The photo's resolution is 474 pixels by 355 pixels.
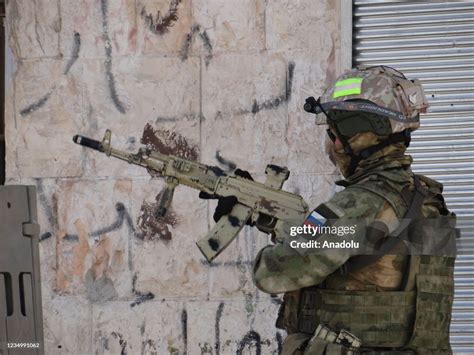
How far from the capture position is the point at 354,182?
4.03m

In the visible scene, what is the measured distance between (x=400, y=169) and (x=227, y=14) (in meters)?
2.68

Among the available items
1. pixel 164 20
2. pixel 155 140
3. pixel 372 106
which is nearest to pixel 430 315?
pixel 372 106

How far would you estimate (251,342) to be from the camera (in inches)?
251

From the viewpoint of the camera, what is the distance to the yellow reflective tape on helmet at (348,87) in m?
4.12

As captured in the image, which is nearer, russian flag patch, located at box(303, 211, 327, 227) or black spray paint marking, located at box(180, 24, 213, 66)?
russian flag patch, located at box(303, 211, 327, 227)

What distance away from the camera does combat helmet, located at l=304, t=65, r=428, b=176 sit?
4062 millimetres

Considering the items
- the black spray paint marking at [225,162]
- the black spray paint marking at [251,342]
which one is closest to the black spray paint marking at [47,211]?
the black spray paint marking at [225,162]

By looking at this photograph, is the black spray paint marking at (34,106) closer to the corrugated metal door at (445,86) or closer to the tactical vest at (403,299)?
the corrugated metal door at (445,86)

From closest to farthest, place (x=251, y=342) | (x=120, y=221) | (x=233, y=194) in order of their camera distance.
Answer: (x=233, y=194), (x=251, y=342), (x=120, y=221)

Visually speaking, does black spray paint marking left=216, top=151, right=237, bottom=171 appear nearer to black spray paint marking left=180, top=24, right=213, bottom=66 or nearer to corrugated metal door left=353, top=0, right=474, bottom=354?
black spray paint marking left=180, top=24, right=213, bottom=66

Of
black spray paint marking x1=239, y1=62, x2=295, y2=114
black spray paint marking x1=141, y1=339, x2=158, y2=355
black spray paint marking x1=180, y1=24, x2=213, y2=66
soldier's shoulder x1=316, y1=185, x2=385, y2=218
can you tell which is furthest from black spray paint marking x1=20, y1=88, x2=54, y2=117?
soldier's shoulder x1=316, y1=185, x2=385, y2=218

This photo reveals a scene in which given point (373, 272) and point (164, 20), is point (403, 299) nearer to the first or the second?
point (373, 272)

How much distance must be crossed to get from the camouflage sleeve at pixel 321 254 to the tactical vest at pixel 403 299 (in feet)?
0.24

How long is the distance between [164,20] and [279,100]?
33.6 inches
